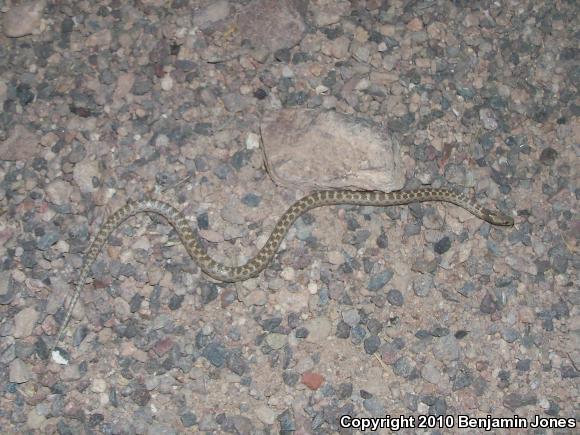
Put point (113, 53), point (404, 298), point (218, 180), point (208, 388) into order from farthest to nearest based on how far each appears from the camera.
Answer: point (113, 53), point (218, 180), point (404, 298), point (208, 388)

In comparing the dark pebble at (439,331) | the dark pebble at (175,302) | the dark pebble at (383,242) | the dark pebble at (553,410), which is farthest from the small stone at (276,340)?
the dark pebble at (553,410)

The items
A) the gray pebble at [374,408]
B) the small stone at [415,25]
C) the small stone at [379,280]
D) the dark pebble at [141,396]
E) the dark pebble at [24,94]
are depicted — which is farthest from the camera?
the small stone at [415,25]

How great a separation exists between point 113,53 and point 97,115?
1195 millimetres

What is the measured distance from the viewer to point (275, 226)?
9.21m

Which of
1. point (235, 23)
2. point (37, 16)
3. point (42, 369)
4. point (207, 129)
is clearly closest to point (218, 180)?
point (207, 129)

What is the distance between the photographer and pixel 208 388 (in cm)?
829

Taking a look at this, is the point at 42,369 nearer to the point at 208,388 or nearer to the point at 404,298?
the point at 208,388

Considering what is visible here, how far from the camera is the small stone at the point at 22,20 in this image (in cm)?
1029

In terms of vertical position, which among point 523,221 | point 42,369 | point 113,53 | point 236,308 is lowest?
point 42,369

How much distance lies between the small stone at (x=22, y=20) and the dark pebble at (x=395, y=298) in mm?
7474

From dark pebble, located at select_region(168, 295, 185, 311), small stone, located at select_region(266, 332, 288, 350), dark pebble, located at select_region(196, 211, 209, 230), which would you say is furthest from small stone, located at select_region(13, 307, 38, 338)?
small stone, located at select_region(266, 332, 288, 350)

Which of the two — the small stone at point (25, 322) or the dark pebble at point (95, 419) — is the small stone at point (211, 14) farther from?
the dark pebble at point (95, 419)

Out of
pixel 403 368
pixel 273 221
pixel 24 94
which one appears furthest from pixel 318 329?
pixel 24 94

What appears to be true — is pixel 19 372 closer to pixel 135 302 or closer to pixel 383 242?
pixel 135 302
